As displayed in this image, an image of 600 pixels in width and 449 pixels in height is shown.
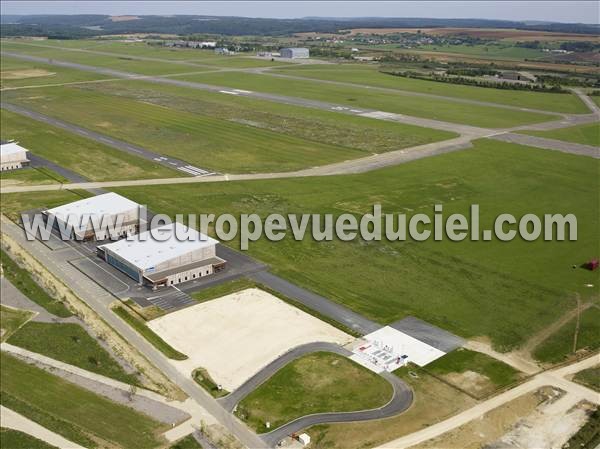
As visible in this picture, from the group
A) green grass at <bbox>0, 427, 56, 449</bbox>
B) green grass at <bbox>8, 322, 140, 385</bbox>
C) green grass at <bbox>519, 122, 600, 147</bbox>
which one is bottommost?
green grass at <bbox>0, 427, 56, 449</bbox>

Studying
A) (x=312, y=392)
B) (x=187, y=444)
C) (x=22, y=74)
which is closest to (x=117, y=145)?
(x=312, y=392)

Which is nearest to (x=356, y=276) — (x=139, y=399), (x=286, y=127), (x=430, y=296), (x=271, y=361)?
(x=430, y=296)

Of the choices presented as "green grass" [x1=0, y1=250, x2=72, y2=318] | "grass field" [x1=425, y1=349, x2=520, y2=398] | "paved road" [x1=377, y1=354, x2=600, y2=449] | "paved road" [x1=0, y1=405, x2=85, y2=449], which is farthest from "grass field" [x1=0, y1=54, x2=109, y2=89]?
"paved road" [x1=377, y1=354, x2=600, y2=449]

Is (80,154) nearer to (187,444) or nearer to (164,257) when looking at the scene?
(164,257)

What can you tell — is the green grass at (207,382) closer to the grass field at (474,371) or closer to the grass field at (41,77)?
the grass field at (474,371)

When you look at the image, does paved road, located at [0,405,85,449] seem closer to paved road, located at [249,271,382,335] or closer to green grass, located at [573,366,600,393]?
paved road, located at [249,271,382,335]

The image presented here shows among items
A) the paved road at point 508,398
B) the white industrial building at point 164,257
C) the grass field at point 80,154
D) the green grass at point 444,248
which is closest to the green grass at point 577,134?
the green grass at point 444,248

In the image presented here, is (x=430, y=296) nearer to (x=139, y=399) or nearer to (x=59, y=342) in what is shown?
(x=139, y=399)
